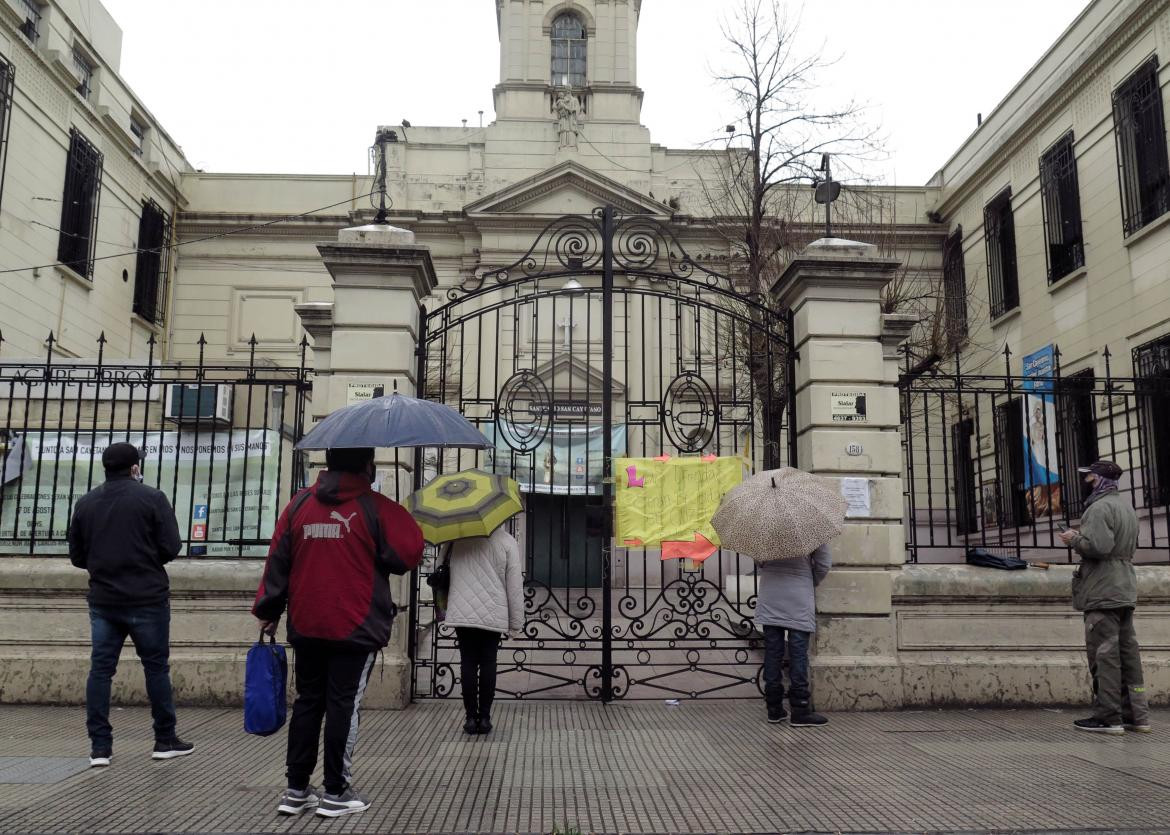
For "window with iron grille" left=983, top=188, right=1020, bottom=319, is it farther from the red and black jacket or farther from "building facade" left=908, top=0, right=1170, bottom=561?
the red and black jacket

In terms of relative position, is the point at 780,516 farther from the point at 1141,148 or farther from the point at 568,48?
the point at 568,48

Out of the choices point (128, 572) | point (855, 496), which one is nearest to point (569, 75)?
point (855, 496)

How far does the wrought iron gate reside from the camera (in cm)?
802

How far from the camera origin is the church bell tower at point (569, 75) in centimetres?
2348

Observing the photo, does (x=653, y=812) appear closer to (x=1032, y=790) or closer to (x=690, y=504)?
(x=1032, y=790)

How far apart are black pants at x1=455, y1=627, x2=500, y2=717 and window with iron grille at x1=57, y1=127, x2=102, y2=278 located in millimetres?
16023

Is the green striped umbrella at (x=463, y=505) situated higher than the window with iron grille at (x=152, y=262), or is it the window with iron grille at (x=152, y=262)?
the window with iron grille at (x=152, y=262)

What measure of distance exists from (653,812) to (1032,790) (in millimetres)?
2159

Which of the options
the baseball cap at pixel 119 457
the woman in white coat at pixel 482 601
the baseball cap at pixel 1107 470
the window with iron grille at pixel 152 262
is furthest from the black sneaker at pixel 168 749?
the window with iron grille at pixel 152 262

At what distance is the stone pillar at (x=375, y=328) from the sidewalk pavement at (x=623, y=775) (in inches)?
68.1

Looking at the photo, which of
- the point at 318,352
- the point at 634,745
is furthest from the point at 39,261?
the point at 634,745

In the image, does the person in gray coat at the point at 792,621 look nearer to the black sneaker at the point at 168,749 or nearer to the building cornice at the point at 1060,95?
the black sneaker at the point at 168,749

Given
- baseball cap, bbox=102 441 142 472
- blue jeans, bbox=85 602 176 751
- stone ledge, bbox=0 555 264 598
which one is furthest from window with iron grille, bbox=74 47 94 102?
blue jeans, bbox=85 602 176 751

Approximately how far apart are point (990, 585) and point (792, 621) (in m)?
2.06
